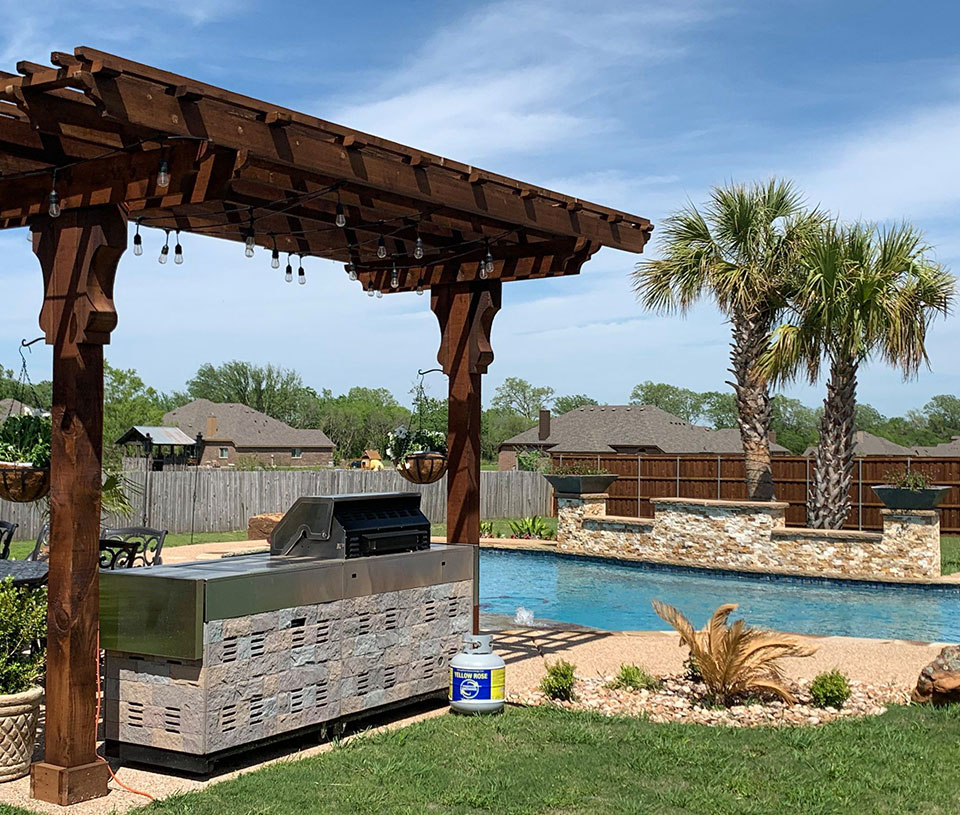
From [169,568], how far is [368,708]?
5.06ft

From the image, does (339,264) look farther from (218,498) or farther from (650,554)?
(218,498)

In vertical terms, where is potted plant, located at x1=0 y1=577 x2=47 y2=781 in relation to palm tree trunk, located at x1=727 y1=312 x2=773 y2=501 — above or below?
below

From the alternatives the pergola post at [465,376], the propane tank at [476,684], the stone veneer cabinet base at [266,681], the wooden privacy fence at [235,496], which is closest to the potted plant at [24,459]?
the stone veneer cabinet base at [266,681]

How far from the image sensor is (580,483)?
65.2ft

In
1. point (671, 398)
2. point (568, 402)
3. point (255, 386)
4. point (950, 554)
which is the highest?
point (671, 398)

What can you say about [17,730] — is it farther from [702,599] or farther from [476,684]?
[702,599]

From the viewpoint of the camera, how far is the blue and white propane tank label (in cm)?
705

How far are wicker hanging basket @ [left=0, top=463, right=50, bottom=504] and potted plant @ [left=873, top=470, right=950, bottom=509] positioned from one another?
13.5 m

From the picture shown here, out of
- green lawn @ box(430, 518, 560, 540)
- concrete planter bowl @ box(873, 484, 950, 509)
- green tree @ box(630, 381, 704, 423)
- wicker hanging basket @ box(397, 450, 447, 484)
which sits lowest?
green lawn @ box(430, 518, 560, 540)

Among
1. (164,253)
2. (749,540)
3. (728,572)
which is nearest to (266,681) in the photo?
(164,253)

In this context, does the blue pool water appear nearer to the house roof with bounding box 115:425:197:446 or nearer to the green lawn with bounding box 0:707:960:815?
the green lawn with bounding box 0:707:960:815

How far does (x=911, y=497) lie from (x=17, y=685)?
13.9 m

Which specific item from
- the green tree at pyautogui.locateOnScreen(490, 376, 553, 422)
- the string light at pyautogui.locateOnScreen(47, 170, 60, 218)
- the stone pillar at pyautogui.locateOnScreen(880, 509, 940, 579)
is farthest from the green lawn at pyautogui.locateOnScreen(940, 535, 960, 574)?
the green tree at pyautogui.locateOnScreen(490, 376, 553, 422)

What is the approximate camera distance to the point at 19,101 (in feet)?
16.7
